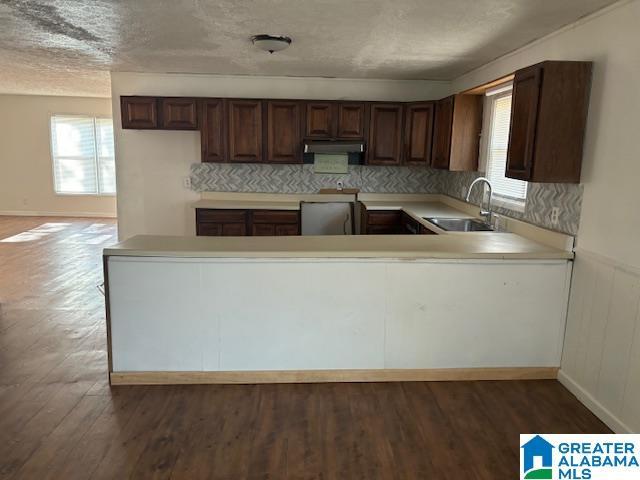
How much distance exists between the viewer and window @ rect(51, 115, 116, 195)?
8.98 meters

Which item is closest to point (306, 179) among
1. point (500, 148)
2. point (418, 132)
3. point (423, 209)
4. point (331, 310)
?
point (418, 132)

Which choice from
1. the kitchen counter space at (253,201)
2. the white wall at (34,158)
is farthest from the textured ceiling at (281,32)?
the white wall at (34,158)

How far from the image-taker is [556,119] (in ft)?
9.09

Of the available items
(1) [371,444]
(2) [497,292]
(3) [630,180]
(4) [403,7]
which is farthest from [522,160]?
(1) [371,444]

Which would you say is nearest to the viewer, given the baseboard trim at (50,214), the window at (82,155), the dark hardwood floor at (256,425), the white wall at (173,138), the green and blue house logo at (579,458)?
the green and blue house logo at (579,458)

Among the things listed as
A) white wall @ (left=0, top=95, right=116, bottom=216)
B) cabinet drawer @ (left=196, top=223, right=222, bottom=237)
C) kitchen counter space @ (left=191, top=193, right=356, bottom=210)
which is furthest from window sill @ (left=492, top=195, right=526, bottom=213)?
white wall @ (left=0, top=95, right=116, bottom=216)

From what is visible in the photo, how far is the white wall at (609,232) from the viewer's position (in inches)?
93.9

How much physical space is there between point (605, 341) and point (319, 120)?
358 cm

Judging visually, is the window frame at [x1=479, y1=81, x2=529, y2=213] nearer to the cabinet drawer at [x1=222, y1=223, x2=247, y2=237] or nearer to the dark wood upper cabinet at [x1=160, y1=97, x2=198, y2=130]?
the cabinet drawer at [x1=222, y1=223, x2=247, y2=237]

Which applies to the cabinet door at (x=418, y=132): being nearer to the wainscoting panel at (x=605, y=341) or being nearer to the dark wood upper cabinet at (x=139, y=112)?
the wainscoting panel at (x=605, y=341)

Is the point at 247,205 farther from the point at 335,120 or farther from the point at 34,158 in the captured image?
the point at 34,158

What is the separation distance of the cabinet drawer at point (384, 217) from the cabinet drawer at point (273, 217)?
2.73ft

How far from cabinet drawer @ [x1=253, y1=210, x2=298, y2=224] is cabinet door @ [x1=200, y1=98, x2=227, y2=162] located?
74cm

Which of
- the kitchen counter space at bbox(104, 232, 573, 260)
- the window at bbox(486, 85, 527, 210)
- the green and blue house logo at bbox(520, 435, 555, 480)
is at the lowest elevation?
the green and blue house logo at bbox(520, 435, 555, 480)
